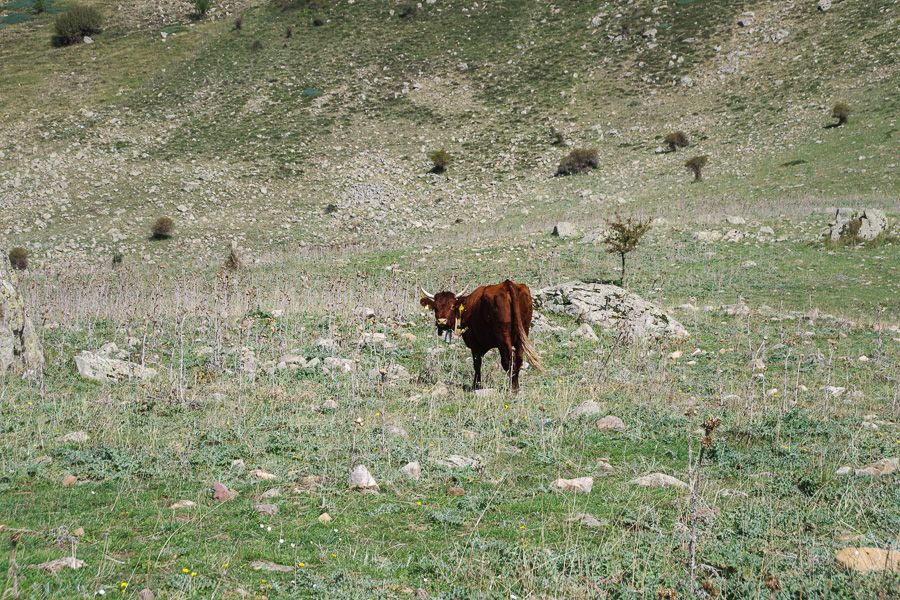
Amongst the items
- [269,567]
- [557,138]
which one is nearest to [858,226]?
[269,567]

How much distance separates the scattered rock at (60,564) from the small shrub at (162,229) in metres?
34.6

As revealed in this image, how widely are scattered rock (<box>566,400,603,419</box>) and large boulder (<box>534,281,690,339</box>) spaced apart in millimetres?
5233

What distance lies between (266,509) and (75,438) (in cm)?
326

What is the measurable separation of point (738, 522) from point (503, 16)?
213 ft

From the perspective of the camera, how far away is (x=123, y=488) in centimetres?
727

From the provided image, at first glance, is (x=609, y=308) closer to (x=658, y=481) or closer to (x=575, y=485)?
(x=658, y=481)

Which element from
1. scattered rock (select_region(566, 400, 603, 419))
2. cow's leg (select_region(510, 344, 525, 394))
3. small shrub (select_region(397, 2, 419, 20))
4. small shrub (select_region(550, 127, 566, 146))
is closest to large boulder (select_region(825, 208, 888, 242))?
cow's leg (select_region(510, 344, 525, 394))

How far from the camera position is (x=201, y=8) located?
70.2 metres

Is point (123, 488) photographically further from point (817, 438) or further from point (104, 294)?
point (104, 294)

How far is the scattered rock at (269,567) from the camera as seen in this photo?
5703mm

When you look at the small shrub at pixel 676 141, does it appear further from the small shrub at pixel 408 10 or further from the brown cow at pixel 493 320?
the brown cow at pixel 493 320

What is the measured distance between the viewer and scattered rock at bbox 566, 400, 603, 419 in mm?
10078

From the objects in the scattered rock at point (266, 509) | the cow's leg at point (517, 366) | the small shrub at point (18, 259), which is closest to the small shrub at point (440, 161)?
the small shrub at point (18, 259)

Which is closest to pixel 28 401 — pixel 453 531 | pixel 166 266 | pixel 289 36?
pixel 453 531
